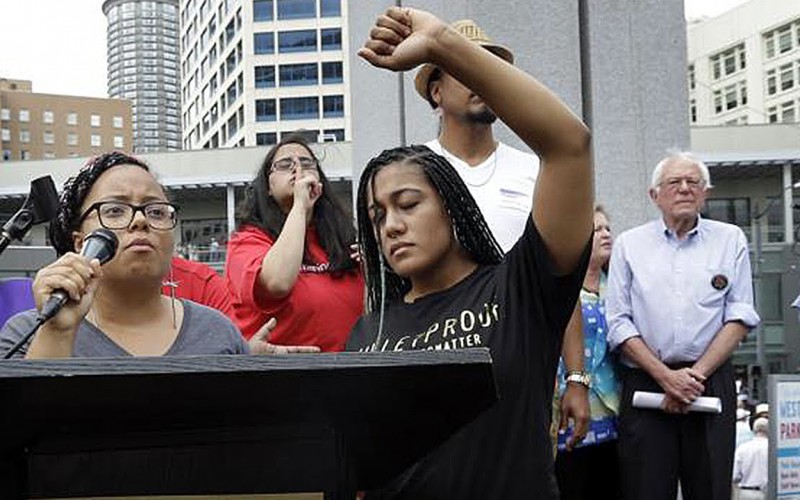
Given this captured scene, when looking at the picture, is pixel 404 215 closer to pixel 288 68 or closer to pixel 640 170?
pixel 640 170

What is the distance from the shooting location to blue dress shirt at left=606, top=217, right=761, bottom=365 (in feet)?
16.0

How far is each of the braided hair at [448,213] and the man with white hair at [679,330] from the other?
217cm

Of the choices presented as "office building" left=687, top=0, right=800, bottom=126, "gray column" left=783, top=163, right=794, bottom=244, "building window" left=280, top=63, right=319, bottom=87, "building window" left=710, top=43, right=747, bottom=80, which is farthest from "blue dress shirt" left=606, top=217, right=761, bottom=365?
"building window" left=710, top=43, right=747, bottom=80

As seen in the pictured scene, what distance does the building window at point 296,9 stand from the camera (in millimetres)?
99938

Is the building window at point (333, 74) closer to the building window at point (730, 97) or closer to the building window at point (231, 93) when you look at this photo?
the building window at point (231, 93)

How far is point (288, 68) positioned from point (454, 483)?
9904 cm

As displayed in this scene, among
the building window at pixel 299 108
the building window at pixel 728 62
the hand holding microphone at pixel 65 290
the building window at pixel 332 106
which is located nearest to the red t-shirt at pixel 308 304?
the hand holding microphone at pixel 65 290

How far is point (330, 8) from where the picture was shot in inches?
3981

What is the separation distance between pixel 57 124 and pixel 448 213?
16134 centimetres

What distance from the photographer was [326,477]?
5.56 ft

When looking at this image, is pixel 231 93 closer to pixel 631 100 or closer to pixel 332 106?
pixel 332 106

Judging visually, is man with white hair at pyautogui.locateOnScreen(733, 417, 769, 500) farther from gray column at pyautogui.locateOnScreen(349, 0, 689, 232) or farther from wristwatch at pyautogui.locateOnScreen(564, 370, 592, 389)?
wristwatch at pyautogui.locateOnScreen(564, 370, 592, 389)

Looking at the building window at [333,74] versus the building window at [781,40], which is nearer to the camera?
the building window at [781,40]

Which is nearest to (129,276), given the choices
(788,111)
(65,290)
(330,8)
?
(65,290)
